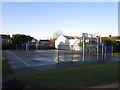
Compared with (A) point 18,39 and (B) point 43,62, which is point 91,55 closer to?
(B) point 43,62

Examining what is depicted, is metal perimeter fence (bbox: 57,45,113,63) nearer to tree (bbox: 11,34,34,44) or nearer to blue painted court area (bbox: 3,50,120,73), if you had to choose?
blue painted court area (bbox: 3,50,120,73)

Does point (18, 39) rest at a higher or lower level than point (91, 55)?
higher

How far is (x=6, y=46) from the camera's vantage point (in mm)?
47812

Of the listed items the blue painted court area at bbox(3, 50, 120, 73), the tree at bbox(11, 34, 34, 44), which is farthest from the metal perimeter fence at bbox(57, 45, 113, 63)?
the tree at bbox(11, 34, 34, 44)

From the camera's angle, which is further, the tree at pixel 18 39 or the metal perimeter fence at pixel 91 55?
the tree at pixel 18 39

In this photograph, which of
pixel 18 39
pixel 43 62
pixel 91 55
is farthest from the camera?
pixel 18 39

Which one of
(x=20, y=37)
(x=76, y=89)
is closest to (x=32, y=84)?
(x=76, y=89)

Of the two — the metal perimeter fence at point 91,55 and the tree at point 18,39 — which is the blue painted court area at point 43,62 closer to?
the metal perimeter fence at point 91,55

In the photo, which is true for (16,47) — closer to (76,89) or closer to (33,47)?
(33,47)

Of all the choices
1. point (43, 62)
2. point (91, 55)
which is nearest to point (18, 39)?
point (91, 55)

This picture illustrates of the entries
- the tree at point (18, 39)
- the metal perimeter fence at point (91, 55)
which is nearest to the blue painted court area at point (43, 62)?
the metal perimeter fence at point (91, 55)

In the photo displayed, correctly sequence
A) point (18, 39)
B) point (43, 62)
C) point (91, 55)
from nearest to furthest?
1. point (43, 62)
2. point (91, 55)
3. point (18, 39)

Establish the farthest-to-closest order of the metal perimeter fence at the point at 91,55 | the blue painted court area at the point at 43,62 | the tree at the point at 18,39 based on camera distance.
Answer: the tree at the point at 18,39 < the metal perimeter fence at the point at 91,55 < the blue painted court area at the point at 43,62

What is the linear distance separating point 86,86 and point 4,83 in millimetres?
2824
